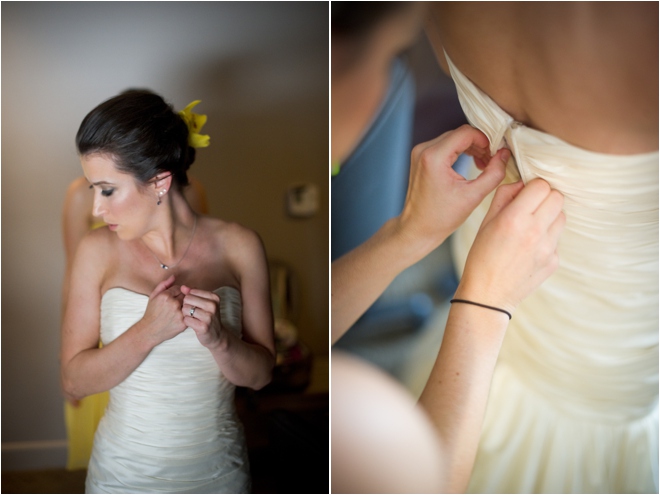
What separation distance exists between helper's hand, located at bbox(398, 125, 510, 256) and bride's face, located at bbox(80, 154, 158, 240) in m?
0.74

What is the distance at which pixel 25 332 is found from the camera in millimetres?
2568

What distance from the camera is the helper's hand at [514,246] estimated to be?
1.79 meters

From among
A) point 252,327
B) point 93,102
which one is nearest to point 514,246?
point 252,327

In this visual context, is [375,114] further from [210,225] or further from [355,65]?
[210,225]

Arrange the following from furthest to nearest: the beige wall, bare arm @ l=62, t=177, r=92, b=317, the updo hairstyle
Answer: the beige wall < bare arm @ l=62, t=177, r=92, b=317 < the updo hairstyle

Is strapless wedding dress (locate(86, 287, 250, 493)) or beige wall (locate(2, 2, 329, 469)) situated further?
beige wall (locate(2, 2, 329, 469))

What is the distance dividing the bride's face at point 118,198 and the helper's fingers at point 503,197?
962mm

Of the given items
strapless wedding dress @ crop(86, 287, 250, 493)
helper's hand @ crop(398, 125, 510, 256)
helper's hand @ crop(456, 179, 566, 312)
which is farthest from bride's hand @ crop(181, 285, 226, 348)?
helper's hand @ crop(456, 179, 566, 312)

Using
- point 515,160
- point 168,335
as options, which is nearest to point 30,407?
point 168,335

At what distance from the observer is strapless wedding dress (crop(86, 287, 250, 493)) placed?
171 centimetres

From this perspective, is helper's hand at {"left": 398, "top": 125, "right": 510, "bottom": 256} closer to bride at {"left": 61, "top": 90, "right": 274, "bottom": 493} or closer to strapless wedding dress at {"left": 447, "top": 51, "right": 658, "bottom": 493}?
strapless wedding dress at {"left": 447, "top": 51, "right": 658, "bottom": 493}

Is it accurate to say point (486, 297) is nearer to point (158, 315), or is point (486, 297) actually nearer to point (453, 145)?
point (453, 145)

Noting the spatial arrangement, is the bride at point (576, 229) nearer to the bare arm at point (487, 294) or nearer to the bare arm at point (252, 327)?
the bare arm at point (487, 294)

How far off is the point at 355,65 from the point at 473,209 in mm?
549
